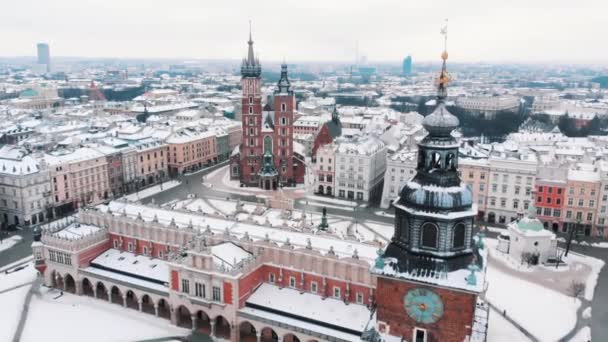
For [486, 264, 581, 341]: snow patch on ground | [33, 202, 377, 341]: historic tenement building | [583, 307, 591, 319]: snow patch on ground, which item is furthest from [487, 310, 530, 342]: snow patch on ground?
[33, 202, 377, 341]: historic tenement building

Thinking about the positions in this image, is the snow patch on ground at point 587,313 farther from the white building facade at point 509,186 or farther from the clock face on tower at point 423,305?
the clock face on tower at point 423,305

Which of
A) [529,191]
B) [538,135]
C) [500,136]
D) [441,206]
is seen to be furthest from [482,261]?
[500,136]

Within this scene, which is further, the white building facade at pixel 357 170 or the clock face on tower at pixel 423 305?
the white building facade at pixel 357 170

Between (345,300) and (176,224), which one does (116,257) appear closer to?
(176,224)

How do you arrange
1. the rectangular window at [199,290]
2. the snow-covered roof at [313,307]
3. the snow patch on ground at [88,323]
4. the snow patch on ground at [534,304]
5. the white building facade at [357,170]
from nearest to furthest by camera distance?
the snow-covered roof at [313,307], the snow patch on ground at [88,323], the rectangular window at [199,290], the snow patch on ground at [534,304], the white building facade at [357,170]

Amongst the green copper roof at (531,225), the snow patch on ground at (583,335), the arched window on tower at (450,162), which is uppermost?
the arched window on tower at (450,162)

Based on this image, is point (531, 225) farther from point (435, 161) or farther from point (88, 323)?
point (88, 323)

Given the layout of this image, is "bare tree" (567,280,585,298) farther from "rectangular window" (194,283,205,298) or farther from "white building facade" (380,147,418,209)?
"rectangular window" (194,283,205,298)

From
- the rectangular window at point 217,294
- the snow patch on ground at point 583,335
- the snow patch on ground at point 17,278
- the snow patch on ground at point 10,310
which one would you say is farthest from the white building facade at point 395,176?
the snow patch on ground at point 10,310
